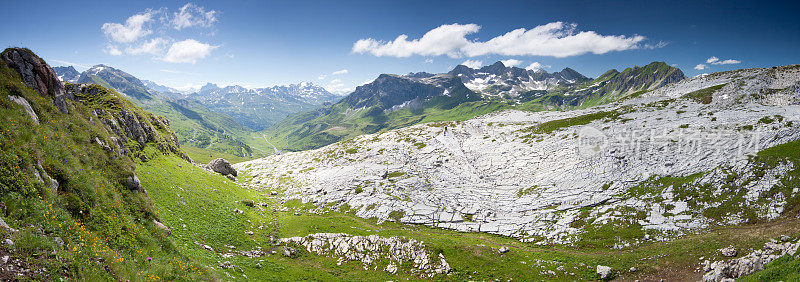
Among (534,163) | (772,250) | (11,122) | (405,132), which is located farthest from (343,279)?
(405,132)

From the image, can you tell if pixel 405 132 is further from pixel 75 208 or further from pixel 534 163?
pixel 75 208

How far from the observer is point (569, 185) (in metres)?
54.4

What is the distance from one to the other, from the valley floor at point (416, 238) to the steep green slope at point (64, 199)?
6.95 meters

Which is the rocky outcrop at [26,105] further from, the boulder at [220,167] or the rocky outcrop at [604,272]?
the boulder at [220,167]

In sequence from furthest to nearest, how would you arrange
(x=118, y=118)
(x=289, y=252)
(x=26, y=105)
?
(x=118, y=118) < (x=289, y=252) < (x=26, y=105)

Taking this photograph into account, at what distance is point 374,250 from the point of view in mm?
38156

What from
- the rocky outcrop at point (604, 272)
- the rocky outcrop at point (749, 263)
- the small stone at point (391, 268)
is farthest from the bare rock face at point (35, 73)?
the rocky outcrop at point (749, 263)

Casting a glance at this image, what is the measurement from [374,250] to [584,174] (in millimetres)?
45370

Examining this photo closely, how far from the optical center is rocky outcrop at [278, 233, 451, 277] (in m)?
35.6

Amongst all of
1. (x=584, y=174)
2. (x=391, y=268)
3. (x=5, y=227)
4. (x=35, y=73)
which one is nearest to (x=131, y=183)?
(x=5, y=227)

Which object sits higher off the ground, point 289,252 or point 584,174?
point 584,174

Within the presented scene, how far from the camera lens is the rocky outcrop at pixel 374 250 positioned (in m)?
35.6

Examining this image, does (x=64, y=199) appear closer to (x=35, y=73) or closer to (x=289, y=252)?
(x=35, y=73)

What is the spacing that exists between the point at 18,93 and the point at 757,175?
84.6 meters
